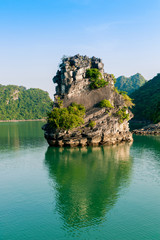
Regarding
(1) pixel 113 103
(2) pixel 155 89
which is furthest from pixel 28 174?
(2) pixel 155 89

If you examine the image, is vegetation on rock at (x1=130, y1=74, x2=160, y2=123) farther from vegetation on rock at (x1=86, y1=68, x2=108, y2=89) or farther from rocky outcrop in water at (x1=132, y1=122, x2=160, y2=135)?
vegetation on rock at (x1=86, y1=68, x2=108, y2=89)

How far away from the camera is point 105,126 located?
187 feet

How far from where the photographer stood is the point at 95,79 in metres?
63.5

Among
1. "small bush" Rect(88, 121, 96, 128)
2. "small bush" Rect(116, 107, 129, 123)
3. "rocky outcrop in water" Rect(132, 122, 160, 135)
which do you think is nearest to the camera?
Answer: "small bush" Rect(88, 121, 96, 128)

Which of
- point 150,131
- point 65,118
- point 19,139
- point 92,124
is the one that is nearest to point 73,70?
point 65,118

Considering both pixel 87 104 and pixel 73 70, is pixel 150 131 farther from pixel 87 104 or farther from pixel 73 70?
pixel 73 70

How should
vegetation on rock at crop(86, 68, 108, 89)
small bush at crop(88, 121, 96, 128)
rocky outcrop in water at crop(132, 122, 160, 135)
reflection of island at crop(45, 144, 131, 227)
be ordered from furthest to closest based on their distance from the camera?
rocky outcrop in water at crop(132, 122, 160, 135), vegetation on rock at crop(86, 68, 108, 89), small bush at crop(88, 121, 96, 128), reflection of island at crop(45, 144, 131, 227)

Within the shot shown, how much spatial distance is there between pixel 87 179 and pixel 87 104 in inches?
1238

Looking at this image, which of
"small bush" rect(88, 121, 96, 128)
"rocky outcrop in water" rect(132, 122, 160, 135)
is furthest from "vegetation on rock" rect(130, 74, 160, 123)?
"small bush" rect(88, 121, 96, 128)

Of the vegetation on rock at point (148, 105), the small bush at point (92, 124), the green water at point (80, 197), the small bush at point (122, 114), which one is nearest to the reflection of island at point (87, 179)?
the green water at point (80, 197)

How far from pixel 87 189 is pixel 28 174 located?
36.5ft

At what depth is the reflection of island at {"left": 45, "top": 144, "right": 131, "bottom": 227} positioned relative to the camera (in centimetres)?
2262

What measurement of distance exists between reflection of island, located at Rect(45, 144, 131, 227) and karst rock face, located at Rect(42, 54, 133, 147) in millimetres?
3336

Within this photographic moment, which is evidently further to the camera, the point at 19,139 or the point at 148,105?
the point at 148,105
